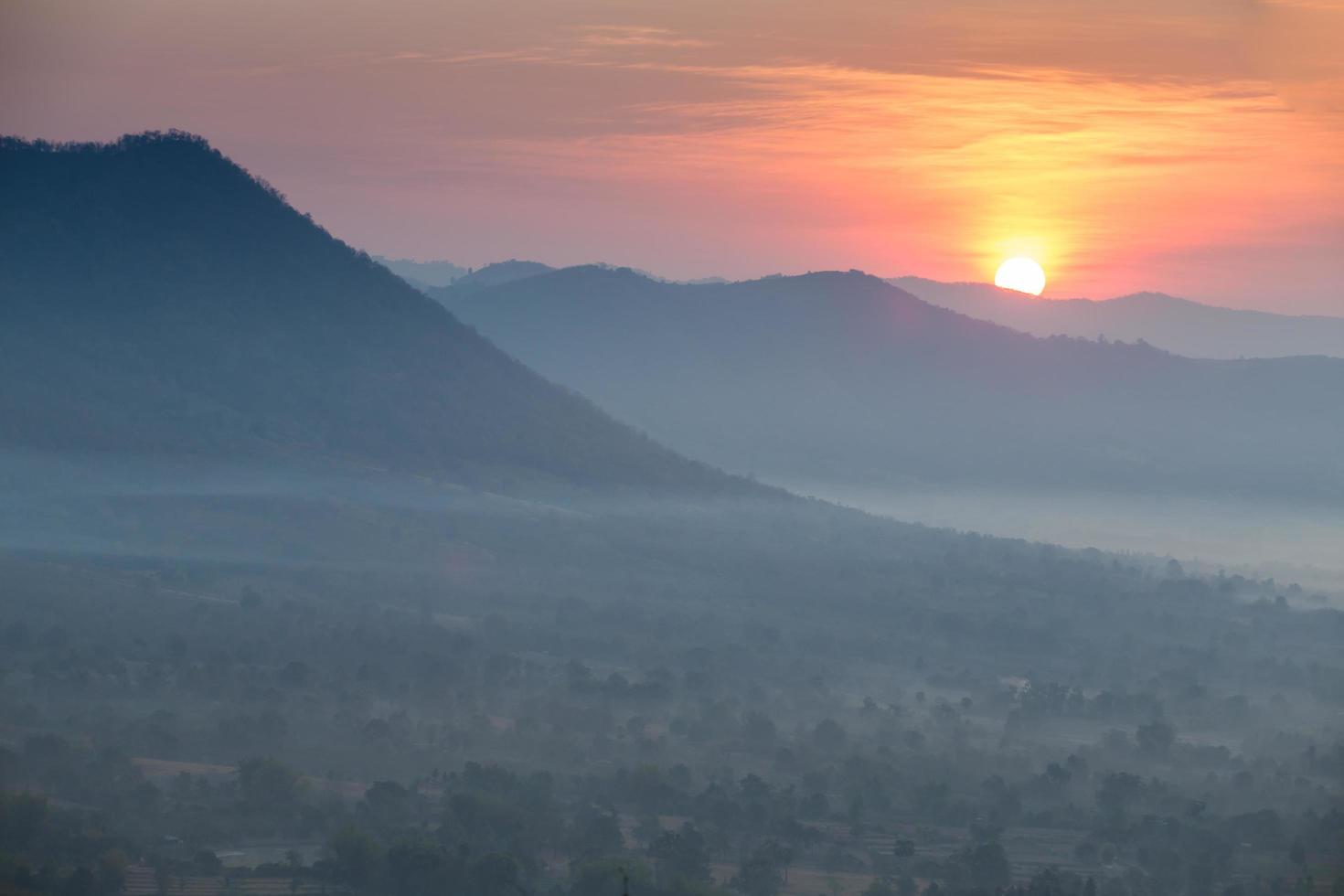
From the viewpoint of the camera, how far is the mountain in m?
135

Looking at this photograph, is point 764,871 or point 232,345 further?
point 232,345

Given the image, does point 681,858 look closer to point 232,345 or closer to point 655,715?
point 655,715

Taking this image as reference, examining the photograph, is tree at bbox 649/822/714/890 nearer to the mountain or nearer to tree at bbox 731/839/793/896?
tree at bbox 731/839/793/896

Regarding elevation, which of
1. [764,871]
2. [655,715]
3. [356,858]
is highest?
[655,715]

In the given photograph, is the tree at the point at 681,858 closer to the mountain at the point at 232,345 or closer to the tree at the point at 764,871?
the tree at the point at 764,871

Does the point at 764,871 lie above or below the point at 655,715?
below

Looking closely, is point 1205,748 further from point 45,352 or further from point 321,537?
point 45,352

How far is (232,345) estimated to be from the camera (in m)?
145

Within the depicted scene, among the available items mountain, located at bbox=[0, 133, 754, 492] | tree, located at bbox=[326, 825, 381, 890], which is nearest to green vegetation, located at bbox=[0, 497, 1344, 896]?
tree, located at bbox=[326, 825, 381, 890]

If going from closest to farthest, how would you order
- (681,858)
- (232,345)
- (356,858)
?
1. (356,858)
2. (681,858)
3. (232,345)

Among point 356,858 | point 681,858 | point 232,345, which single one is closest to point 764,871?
point 681,858

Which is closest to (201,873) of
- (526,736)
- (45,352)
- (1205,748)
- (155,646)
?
(526,736)

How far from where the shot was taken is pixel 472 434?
146 meters

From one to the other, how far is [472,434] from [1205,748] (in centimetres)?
6953
